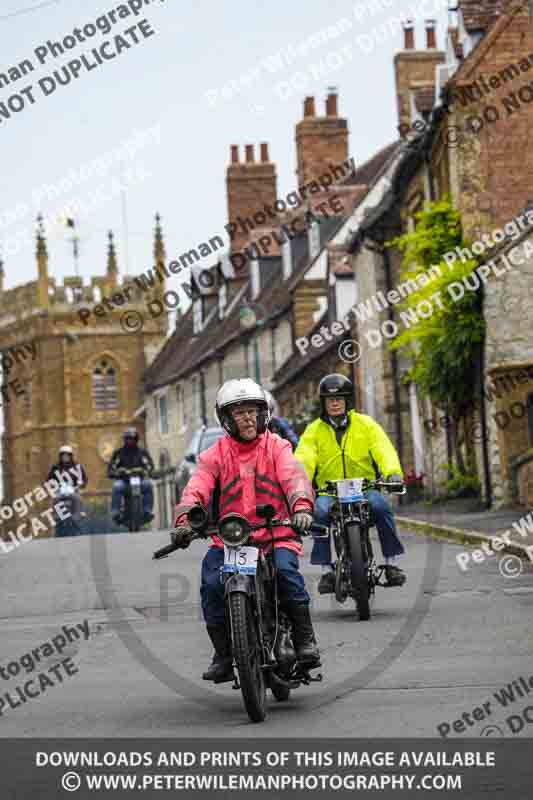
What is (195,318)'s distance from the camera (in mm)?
72750

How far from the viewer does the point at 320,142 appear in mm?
50375

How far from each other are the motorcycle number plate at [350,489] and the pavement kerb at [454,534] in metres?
4.28

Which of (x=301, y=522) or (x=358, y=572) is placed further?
(x=358, y=572)

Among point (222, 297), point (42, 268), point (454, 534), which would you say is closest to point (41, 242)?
point (42, 268)

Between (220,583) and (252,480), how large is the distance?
0.59m

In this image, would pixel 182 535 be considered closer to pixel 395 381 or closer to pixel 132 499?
pixel 132 499

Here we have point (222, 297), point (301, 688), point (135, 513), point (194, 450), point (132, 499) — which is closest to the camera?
point (301, 688)

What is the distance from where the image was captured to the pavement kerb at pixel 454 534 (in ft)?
55.5

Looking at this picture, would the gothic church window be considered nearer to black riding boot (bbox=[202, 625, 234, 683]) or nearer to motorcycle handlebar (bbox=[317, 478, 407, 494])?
motorcycle handlebar (bbox=[317, 478, 407, 494])

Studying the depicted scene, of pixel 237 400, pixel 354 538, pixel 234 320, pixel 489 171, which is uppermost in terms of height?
pixel 234 320

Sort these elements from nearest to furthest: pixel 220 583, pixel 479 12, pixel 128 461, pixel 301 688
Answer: pixel 220 583
pixel 301 688
pixel 128 461
pixel 479 12

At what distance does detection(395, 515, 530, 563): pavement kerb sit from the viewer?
16.9 m

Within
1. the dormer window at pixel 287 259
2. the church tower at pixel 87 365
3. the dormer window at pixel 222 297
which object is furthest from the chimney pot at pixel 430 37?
the church tower at pixel 87 365
